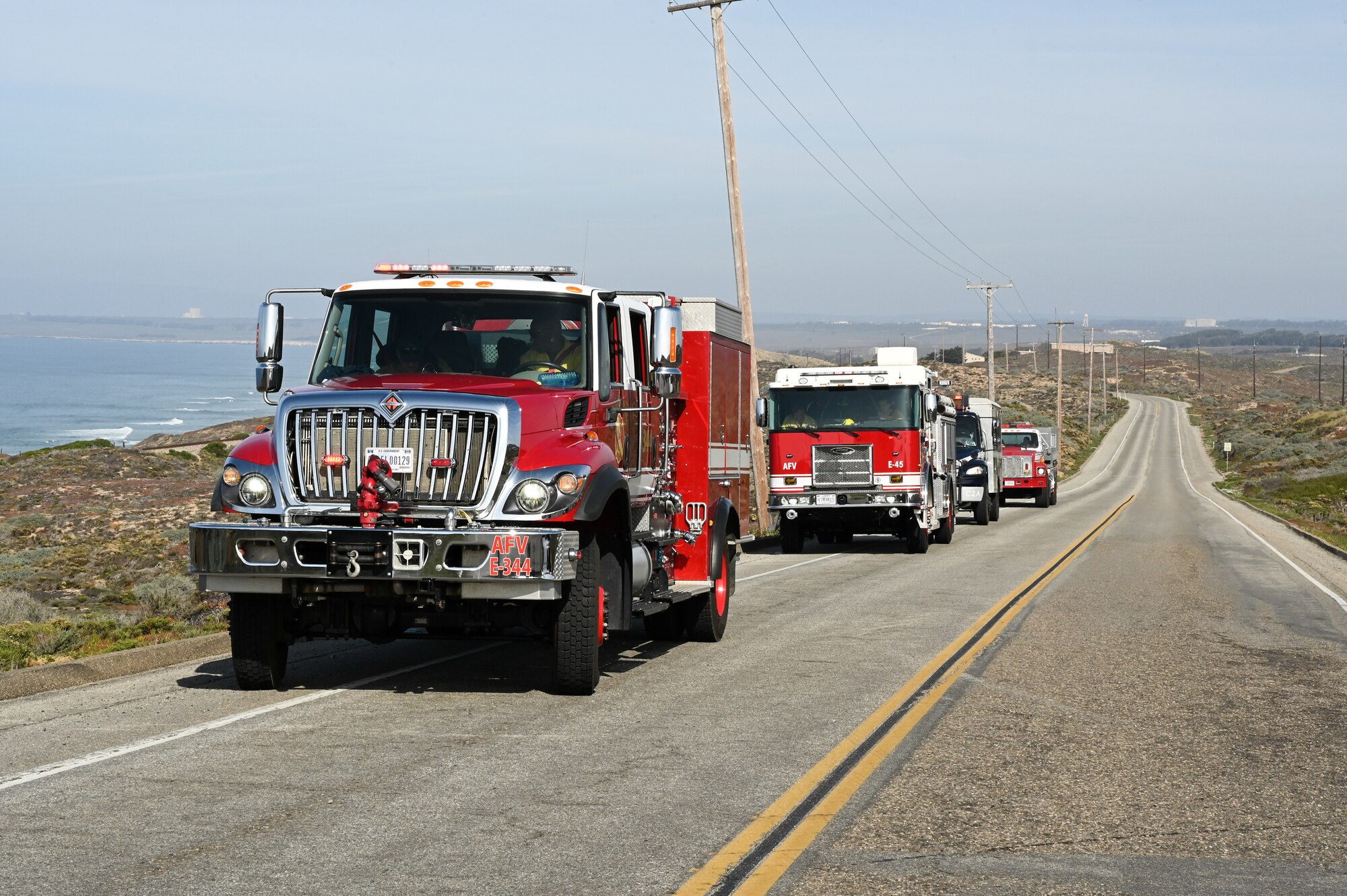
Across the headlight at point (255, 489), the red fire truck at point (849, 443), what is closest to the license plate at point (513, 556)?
the headlight at point (255, 489)

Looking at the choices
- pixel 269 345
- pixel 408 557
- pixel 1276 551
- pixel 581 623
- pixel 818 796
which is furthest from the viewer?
pixel 1276 551

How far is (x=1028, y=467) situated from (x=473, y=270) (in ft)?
146

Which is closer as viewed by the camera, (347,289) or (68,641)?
(347,289)

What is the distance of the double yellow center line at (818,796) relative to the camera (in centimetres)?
556

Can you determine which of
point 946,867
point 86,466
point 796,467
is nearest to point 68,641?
point 946,867

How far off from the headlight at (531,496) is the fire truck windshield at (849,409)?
17.3 meters

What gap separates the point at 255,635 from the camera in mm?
9359

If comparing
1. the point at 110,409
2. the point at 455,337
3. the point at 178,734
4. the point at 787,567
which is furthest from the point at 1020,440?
the point at 110,409

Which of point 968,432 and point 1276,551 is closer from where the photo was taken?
point 1276,551

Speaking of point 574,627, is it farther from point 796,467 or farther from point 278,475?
point 796,467

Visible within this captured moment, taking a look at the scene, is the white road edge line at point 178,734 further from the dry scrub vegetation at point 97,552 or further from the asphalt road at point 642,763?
the dry scrub vegetation at point 97,552

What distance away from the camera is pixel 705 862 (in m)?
5.75

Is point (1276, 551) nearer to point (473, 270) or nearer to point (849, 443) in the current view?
point (849, 443)

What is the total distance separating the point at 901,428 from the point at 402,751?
19134mm
